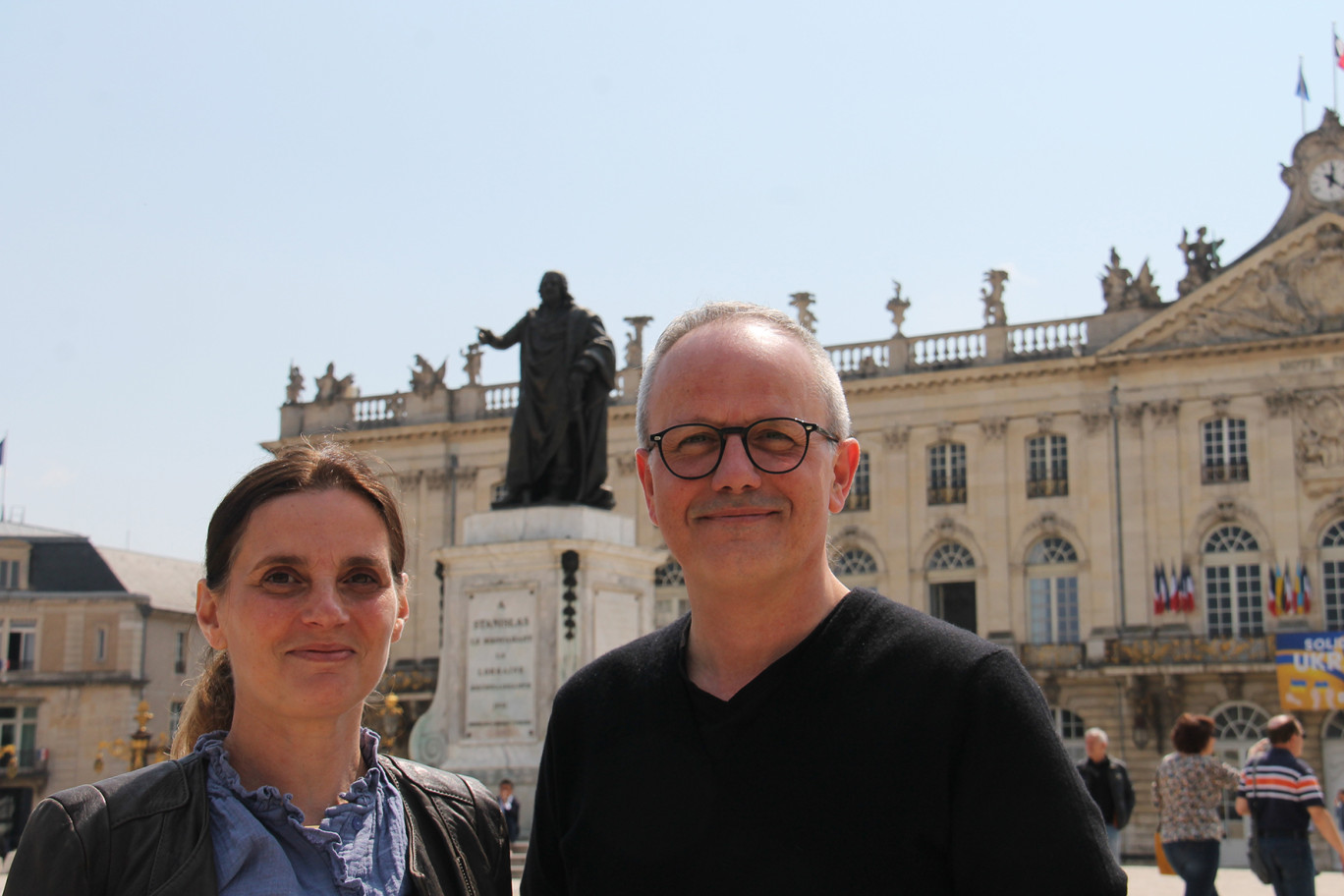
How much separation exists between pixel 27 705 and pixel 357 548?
51436mm

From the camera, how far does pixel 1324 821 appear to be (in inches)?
331

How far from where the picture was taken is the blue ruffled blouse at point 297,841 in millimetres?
2615

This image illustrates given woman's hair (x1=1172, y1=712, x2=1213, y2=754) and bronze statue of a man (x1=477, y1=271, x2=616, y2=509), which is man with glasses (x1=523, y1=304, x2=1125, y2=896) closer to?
woman's hair (x1=1172, y1=712, x2=1213, y2=754)

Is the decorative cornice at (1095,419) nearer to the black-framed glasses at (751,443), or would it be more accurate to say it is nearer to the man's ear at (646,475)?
the man's ear at (646,475)

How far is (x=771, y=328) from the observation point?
2717 millimetres

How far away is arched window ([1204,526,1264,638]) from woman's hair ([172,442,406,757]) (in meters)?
36.3

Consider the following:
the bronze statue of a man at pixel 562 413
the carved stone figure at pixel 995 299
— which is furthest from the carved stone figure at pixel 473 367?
the bronze statue of a man at pixel 562 413

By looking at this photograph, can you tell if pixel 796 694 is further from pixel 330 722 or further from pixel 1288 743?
pixel 1288 743

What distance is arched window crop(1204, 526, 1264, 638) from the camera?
3678 cm

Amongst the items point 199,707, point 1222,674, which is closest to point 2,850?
point 1222,674

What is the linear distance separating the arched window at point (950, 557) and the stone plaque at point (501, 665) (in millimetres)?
29855

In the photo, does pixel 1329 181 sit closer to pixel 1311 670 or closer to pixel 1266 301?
pixel 1266 301

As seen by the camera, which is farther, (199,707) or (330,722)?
(199,707)

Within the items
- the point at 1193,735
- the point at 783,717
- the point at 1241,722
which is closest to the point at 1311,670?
the point at 1241,722
